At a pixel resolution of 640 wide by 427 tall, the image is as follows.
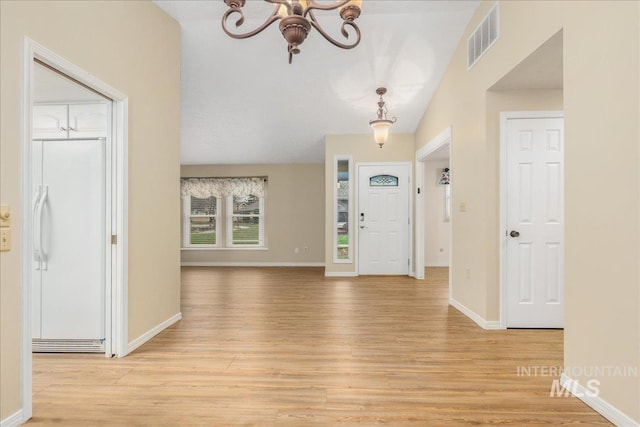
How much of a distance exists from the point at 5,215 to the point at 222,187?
609cm

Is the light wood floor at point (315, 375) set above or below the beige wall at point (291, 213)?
below

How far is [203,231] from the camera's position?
7867 mm

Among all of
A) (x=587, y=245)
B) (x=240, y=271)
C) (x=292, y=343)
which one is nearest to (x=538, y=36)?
(x=587, y=245)

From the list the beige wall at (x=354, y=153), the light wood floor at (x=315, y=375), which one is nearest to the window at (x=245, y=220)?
the beige wall at (x=354, y=153)

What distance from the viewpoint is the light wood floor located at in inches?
74.5

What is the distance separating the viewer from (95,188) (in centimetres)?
268

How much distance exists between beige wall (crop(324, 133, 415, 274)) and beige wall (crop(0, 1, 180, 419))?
3.08m

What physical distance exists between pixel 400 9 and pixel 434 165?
4471 millimetres

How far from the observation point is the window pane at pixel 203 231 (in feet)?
25.7

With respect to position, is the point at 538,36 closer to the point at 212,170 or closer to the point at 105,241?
the point at 105,241

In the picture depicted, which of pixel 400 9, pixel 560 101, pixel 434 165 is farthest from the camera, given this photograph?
pixel 434 165

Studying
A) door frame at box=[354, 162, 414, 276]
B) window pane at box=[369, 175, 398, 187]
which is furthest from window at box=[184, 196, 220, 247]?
window pane at box=[369, 175, 398, 187]

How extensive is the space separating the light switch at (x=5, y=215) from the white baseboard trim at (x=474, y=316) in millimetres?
3726

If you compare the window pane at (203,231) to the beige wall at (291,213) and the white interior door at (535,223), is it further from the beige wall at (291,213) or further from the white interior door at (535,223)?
the white interior door at (535,223)
